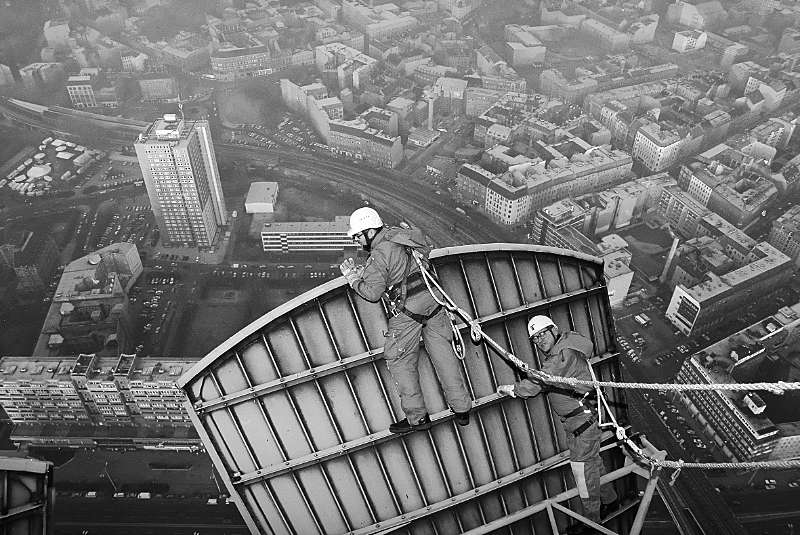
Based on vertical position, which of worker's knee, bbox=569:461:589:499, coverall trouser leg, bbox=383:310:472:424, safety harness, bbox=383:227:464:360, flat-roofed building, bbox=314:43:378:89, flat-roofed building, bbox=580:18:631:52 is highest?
safety harness, bbox=383:227:464:360

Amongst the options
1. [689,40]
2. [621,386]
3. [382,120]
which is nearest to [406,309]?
[621,386]

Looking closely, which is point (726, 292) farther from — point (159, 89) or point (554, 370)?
point (159, 89)

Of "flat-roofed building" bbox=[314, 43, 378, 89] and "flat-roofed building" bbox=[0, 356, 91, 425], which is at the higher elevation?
"flat-roofed building" bbox=[314, 43, 378, 89]

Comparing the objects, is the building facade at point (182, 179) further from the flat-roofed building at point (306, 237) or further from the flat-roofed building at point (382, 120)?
the flat-roofed building at point (382, 120)

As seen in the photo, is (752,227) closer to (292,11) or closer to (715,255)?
(715,255)

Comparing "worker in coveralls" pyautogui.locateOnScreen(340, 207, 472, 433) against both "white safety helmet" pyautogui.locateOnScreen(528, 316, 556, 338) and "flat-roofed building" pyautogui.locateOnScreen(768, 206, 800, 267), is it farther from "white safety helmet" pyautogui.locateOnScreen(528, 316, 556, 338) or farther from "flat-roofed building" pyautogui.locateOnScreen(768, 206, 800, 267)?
"flat-roofed building" pyautogui.locateOnScreen(768, 206, 800, 267)

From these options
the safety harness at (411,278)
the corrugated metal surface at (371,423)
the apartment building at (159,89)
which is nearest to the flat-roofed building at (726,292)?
the corrugated metal surface at (371,423)

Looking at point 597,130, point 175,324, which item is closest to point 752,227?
point 597,130

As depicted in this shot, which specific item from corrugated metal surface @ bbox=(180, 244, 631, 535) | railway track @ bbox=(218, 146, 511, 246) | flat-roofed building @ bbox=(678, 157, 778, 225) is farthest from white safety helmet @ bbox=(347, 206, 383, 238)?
flat-roofed building @ bbox=(678, 157, 778, 225)
